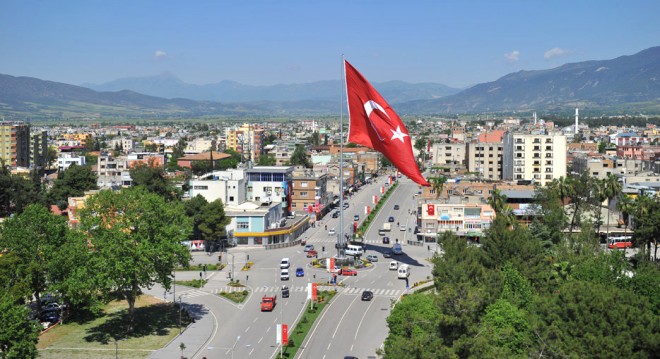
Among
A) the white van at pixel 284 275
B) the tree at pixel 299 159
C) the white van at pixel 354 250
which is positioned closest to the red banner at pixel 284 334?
the white van at pixel 284 275

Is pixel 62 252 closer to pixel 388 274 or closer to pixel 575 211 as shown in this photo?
pixel 388 274

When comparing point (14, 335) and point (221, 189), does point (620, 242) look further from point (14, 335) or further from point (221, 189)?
point (14, 335)

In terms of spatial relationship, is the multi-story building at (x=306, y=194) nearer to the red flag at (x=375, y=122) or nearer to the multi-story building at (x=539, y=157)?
the multi-story building at (x=539, y=157)

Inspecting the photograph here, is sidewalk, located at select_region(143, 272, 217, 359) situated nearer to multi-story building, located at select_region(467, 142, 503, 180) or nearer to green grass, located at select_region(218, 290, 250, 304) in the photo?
green grass, located at select_region(218, 290, 250, 304)

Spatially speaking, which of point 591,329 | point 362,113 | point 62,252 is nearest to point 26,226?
point 62,252

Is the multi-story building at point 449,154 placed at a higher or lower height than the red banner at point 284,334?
higher
